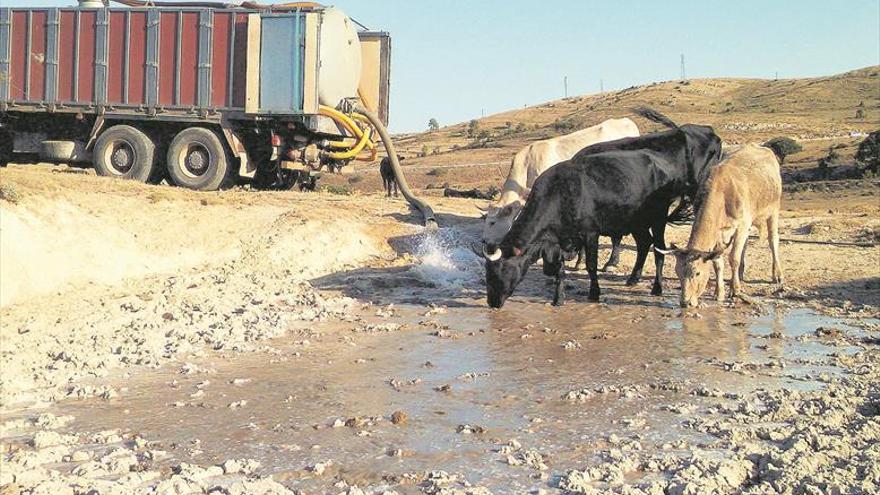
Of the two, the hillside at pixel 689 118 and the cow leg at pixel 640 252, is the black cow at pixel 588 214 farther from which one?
the hillside at pixel 689 118

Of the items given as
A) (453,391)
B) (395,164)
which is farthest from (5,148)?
(453,391)

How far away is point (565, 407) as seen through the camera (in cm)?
690

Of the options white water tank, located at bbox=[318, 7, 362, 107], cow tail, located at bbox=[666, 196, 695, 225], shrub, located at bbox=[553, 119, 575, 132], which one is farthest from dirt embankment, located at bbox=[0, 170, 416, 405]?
shrub, located at bbox=[553, 119, 575, 132]

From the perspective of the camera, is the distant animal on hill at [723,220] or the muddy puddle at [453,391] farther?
the distant animal on hill at [723,220]

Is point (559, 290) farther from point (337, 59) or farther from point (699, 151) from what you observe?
point (337, 59)

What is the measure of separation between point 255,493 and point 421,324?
5.38 metres

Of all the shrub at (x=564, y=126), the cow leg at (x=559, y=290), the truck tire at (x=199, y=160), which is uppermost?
the shrub at (x=564, y=126)

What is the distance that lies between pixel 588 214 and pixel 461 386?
4900 mm

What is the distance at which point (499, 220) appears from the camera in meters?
14.0

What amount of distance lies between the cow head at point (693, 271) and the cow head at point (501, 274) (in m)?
1.89

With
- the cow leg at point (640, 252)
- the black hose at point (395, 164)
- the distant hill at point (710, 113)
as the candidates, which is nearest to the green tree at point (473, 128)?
the distant hill at point (710, 113)

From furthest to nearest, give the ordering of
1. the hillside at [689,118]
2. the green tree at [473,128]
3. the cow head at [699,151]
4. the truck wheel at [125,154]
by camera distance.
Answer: the green tree at [473,128], the hillside at [689,118], the truck wheel at [125,154], the cow head at [699,151]

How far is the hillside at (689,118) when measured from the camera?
45.5 meters

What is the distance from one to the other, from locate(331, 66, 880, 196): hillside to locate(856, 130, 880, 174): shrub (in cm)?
502
